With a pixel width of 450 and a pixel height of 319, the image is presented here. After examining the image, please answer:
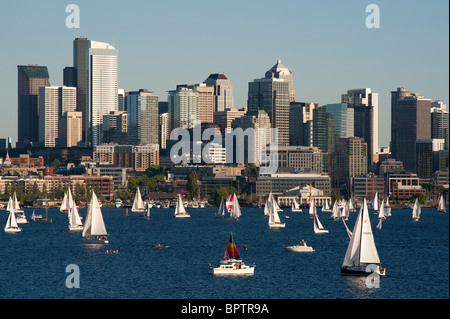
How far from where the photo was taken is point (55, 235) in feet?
389

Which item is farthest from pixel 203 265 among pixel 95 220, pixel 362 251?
pixel 95 220

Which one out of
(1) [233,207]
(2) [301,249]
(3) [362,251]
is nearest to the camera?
(3) [362,251]

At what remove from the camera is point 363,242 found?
227 feet

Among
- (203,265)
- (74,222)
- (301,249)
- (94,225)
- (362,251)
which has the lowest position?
(203,265)

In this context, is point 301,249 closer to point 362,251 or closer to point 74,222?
point 362,251

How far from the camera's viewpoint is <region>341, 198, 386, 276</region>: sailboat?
226ft

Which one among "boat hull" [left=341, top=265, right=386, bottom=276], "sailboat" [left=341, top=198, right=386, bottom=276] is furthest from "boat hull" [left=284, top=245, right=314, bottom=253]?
"sailboat" [left=341, top=198, right=386, bottom=276]

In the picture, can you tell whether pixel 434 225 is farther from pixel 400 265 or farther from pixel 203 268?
pixel 203 268

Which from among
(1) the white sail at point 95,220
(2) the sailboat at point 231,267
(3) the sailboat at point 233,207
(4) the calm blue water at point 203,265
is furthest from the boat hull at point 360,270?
(3) the sailboat at point 233,207

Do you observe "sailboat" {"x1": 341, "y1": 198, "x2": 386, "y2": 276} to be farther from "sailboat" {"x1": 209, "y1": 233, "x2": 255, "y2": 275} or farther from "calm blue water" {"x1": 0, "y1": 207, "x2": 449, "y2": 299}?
"sailboat" {"x1": 209, "y1": 233, "x2": 255, "y2": 275}

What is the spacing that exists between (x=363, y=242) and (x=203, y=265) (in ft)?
53.5

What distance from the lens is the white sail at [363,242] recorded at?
68875 mm
